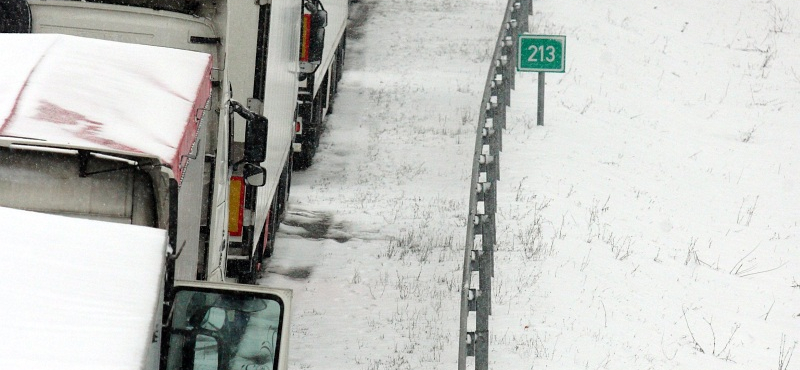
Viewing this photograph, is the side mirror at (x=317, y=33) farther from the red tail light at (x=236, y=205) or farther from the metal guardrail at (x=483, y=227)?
the red tail light at (x=236, y=205)

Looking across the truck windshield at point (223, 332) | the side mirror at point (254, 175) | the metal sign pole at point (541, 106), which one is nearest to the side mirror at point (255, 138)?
the side mirror at point (254, 175)

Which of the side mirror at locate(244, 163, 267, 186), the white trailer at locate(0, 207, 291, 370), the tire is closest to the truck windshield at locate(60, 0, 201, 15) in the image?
the tire

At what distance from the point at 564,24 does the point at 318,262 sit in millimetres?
13373

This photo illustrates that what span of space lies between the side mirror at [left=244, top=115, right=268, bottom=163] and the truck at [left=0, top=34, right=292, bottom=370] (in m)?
1.82

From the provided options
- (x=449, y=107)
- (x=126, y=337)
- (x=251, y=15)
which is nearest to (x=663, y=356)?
(x=251, y=15)

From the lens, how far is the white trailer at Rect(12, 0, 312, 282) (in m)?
8.32

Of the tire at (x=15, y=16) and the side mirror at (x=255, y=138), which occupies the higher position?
the tire at (x=15, y=16)

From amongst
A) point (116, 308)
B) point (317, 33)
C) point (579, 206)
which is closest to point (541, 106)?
point (579, 206)

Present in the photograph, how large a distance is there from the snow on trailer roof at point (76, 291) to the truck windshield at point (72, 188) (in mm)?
573

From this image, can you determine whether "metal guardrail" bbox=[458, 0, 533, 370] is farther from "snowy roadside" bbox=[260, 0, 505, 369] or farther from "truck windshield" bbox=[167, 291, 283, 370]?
"truck windshield" bbox=[167, 291, 283, 370]

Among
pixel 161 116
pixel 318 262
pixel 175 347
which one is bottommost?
pixel 318 262

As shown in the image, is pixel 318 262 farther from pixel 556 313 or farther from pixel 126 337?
pixel 126 337

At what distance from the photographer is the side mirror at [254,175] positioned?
963cm

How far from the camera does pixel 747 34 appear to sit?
89.5ft
